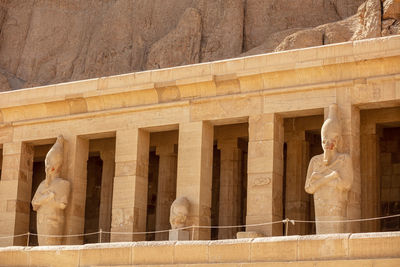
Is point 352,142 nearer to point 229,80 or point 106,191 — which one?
point 229,80

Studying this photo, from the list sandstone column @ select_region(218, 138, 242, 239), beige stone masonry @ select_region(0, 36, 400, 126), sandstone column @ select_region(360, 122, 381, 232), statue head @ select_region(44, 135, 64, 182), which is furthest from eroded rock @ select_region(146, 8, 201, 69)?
sandstone column @ select_region(360, 122, 381, 232)

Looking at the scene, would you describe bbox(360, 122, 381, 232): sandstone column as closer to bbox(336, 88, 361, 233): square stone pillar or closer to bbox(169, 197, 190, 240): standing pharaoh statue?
bbox(336, 88, 361, 233): square stone pillar

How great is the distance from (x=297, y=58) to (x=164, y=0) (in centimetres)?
1415

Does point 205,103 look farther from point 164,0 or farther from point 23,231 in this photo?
point 164,0

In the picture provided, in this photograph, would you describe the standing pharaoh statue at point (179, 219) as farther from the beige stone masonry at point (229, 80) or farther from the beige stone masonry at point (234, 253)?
Result: the beige stone masonry at point (229, 80)

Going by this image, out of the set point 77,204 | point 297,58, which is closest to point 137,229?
point 77,204

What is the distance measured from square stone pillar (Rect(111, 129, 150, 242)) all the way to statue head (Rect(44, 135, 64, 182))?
5.25ft

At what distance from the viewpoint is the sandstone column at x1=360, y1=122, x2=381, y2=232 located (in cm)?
2512

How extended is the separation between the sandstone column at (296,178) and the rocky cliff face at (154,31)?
4.76 meters

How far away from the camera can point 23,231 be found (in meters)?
27.1

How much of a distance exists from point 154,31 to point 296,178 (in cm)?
1177

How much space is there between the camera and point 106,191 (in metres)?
29.6

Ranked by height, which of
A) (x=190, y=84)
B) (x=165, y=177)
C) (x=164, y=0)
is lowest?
(x=165, y=177)

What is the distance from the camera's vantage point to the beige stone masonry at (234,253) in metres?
20.1
